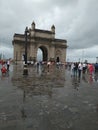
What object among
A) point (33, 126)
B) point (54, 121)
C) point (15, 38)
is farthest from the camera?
point (15, 38)

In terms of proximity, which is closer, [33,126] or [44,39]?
[33,126]

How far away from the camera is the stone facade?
64.6m

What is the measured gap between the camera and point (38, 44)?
65.9 metres

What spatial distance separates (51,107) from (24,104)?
3.29ft

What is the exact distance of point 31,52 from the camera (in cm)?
6481

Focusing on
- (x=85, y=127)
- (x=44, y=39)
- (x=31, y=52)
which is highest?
(x=44, y=39)

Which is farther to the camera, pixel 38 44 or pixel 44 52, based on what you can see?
pixel 44 52

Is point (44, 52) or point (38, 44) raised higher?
point (38, 44)

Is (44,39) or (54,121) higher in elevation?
(44,39)

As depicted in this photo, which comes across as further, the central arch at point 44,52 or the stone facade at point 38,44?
the central arch at point 44,52

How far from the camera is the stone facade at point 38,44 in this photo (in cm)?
6462

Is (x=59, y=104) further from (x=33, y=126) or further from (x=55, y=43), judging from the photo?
(x=55, y=43)

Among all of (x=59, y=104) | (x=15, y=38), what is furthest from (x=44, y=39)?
(x=59, y=104)

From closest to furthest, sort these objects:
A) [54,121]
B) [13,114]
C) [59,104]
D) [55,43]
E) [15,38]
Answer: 1. [54,121]
2. [13,114]
3. [59,104]
4. [15,38]
5. [55,43]
